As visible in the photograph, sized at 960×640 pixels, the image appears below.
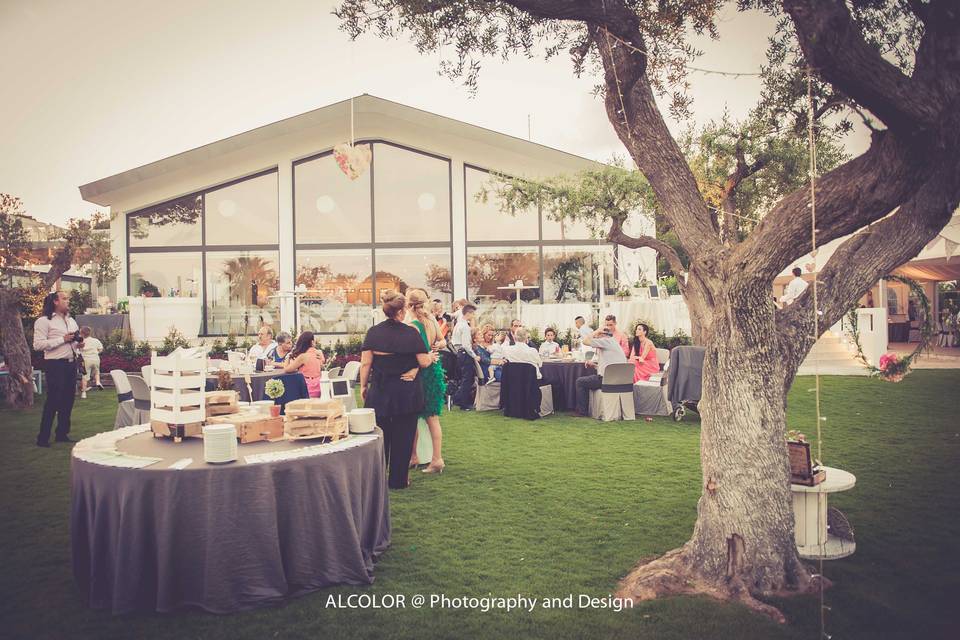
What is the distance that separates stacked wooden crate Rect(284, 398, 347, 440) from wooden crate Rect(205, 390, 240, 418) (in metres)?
0.63

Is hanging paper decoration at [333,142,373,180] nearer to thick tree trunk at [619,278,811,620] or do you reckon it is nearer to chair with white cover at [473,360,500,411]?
chair with white cover at [473,360,500,411]

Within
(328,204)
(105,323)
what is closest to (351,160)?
(328,204)

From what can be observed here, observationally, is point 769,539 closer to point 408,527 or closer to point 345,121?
point 408,527

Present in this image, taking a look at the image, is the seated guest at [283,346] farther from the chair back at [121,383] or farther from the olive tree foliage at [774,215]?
the olive tree foliage at [774,215]

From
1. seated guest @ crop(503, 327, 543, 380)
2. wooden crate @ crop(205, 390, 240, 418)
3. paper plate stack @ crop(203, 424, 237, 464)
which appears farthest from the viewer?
seated guest @ crop(503, 327, 543, 380)

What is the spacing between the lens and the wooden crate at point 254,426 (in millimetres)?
3691

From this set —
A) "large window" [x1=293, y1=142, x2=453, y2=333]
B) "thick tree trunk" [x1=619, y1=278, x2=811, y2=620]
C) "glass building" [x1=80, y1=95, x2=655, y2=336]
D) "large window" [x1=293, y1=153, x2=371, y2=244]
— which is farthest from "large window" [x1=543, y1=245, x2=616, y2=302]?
"thick tree trunk" [x1=619, y1=278, x2=811, y2=620]

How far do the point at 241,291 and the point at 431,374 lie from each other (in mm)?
13837

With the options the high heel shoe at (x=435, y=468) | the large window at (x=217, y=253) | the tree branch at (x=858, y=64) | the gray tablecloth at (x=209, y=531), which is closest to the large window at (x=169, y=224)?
the large window at (x=217, y=253)

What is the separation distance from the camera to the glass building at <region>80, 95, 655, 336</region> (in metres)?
17.7

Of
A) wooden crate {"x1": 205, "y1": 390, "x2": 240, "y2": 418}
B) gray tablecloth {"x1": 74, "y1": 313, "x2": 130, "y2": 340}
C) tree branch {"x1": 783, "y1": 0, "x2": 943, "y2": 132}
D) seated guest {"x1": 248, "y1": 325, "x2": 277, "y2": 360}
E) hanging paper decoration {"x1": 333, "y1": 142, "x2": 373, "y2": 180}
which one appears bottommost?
wooden crate {"x1": 205, "y1": 390, "x2": 240, "y2": 418}

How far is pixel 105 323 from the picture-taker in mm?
15227

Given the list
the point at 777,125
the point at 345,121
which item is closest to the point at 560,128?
the point at 345,121

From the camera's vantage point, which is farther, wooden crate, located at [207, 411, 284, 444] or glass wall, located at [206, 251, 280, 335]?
glass wall, located at [206, 251, 280, 335]
